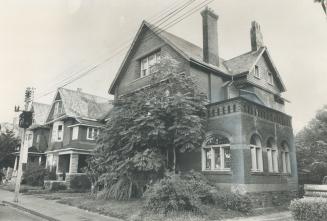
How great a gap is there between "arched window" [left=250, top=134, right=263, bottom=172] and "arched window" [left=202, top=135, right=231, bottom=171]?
1446mm

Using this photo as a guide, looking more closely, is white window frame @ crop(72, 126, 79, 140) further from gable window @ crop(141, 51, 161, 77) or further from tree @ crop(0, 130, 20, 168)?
gable window @ crop(141, 51, 161, 77)

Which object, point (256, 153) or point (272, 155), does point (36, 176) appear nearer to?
point (256, 153)

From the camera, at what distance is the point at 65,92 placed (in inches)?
1385

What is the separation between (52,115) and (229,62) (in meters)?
Result: 22.5

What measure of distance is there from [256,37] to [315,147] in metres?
12.4

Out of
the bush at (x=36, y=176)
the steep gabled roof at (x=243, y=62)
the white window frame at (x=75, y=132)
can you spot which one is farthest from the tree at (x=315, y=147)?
the bush at (x=36, y=176)

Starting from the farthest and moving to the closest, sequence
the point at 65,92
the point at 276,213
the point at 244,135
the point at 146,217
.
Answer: the point at 65,92, the point at 244,135, the point at 276,213, the point at 146,217

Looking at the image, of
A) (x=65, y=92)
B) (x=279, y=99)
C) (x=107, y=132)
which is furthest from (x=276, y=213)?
(x=65, y=92)

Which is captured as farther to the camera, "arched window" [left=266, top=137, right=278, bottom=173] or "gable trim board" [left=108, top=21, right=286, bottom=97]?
"gable trim board" [left=108, top=21, right=286, bottom=97]

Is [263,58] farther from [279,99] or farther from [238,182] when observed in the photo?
[238,182]

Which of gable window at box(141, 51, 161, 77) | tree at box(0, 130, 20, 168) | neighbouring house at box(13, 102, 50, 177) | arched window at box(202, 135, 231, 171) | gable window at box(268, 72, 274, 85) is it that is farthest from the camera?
neighbouring house at box(13, 102, 50, 177)

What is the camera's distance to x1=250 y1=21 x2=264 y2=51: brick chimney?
26.3 m

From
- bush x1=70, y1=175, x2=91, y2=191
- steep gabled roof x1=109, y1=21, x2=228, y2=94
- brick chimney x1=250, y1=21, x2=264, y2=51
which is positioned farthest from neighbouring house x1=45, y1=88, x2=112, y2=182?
brick chimney x1=250, y1=21, x2=264, y2=51

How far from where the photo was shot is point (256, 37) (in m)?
26.6
